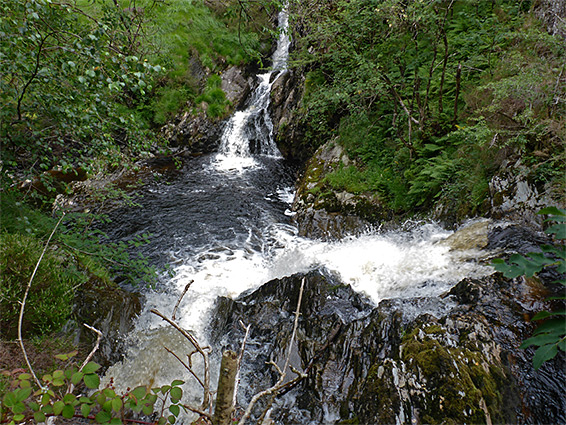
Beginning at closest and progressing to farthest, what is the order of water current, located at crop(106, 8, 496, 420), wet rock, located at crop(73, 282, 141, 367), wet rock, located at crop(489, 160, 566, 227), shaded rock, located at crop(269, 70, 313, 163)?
wet rock, located at crop(73, 282, 141, 367) → wet rock, located at crop(489, 160, 566, 227) → water current, located at crop(106, 8, 496, 420) → shaded rock, located at crop(269, 70, 313, 163)

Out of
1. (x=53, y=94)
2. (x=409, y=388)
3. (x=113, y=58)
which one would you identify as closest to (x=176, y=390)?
(x=409, y=388)

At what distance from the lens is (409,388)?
3.09 metres

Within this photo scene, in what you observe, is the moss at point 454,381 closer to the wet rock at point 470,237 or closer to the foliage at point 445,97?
the wet rock at point 470,237

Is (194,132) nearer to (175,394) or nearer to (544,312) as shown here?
(175,394)

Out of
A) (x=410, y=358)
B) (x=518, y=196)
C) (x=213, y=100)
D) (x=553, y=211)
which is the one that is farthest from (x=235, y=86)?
(x=553, y=211)

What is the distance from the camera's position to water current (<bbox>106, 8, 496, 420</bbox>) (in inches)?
190

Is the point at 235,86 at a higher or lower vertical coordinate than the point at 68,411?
higher

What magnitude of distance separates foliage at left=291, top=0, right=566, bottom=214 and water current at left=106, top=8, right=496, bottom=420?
4.78 feet

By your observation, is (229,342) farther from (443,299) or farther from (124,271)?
(443,299)

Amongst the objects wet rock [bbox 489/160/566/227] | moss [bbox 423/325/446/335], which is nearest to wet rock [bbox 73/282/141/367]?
moss [bbox 423/325/446/335]

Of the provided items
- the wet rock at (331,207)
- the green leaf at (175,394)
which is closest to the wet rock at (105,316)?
the green leaf at (175,394)

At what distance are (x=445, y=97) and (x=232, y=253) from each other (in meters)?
6.75

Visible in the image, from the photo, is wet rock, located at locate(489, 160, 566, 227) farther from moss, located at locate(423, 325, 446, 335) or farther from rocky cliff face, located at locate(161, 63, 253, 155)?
rocky cliff face, located at locate(161, 63, 253, 155)

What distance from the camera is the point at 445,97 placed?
306 inches
